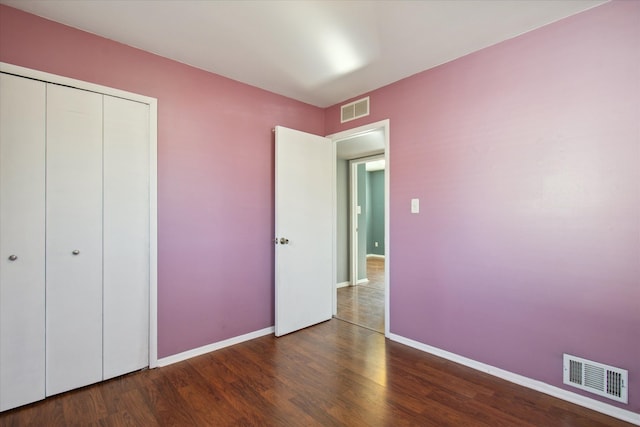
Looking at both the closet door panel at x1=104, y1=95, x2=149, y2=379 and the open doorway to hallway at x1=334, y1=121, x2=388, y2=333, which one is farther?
the open doorway to hallway at x1=334, y1=121, x2=388, y2=333

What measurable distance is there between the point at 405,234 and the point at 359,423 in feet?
5.27

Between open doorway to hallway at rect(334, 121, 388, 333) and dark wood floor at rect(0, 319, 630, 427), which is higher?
open doorway to hallway at rect(334, 121, 388, 333)

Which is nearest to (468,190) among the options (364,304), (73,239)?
(364,304)

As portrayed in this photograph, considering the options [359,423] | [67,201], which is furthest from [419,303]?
[67,201]

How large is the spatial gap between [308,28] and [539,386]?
2952 millimetres

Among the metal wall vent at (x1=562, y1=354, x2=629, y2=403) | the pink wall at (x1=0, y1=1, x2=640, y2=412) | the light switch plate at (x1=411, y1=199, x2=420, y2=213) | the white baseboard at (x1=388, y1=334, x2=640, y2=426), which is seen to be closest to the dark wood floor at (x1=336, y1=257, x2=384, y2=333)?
the pink wall at (x1=0, y1=1, x2=640, y2=412)

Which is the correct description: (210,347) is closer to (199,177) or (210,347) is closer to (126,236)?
(126,236)

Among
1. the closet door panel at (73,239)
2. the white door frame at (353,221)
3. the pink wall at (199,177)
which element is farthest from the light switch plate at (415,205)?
the closet door panel at (73,239)

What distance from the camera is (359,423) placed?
5.63ft

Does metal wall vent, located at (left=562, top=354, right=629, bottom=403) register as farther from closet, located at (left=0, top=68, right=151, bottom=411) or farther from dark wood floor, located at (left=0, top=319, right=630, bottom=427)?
closet, located at (left=0, top=68, right=151, bottom=411)

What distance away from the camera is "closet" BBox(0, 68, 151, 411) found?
184 centimetres

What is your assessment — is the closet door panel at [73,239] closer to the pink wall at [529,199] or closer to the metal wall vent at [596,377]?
the pink wall at [529,199]

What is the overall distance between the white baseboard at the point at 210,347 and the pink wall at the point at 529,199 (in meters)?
1.41

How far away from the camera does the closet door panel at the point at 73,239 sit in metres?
1.96
